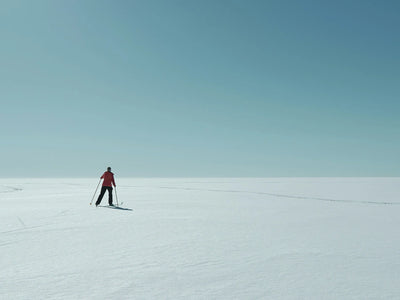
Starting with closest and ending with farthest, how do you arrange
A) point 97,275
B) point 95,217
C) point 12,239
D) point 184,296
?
1. point 184,296
2. point 97,275
3. point 12,239
4. point 95,217

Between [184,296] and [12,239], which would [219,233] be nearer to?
[184,296]

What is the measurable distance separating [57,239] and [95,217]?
123 inches

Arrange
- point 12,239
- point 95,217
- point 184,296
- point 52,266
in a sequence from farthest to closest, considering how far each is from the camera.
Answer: point 95,217 → point 12,239 → point 52,266 → point 184,296

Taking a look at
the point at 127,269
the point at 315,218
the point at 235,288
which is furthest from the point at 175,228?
the point at 315,218

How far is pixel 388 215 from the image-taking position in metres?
9.47

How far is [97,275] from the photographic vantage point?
3.98 meters

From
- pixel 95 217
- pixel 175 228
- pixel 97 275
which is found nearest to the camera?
pixel 97 275

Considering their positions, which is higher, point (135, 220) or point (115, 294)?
point (135, 220)

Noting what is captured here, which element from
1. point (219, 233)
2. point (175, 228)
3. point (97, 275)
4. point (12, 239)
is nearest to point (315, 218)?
point (219, 233)

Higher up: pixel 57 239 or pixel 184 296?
pixel 57 239

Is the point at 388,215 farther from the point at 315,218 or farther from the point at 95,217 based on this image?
the point at 95,217

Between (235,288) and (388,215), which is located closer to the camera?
(235,288)

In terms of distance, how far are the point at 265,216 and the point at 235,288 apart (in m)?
6.09

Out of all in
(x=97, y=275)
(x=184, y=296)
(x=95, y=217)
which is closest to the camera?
(x=184, y=296)
